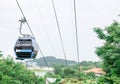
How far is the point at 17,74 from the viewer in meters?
60.1

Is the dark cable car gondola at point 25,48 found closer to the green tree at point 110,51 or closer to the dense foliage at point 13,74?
the green tree at point 110,51

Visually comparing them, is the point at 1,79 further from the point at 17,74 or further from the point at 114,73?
the point at 114,73

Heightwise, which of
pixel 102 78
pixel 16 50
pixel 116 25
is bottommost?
pixel 102 78

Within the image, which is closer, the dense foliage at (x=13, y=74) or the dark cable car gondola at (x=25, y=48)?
the dark cable car gondola at (x=25, y=48)

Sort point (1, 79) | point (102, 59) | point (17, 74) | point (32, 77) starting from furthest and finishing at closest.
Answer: point (32, 77) < point (17, 74) < point (1, 79) < point (102, 59)

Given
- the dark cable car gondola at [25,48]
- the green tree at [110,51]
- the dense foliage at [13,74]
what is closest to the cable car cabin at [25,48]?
the dark cable car gondola at [25,48]

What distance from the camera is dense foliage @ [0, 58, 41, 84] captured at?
2001 inches

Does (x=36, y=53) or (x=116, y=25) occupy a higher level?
(x=116, y=25)

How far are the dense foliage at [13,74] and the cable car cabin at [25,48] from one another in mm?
22647

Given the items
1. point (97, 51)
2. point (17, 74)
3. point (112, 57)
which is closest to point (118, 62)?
point (112, 57)

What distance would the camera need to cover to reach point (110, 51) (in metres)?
25.5

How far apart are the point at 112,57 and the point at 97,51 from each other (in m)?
1.99

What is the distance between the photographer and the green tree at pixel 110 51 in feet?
81.3

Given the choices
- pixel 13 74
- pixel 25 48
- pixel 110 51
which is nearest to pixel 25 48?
pixel 25 48
